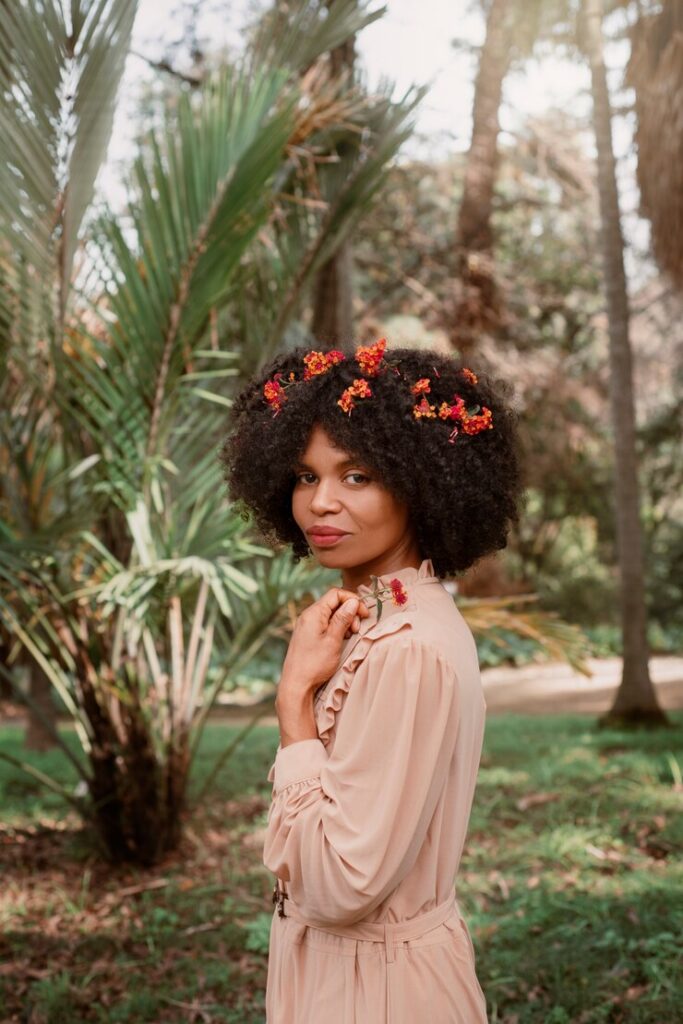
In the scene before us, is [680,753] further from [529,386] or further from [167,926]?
[529,386]

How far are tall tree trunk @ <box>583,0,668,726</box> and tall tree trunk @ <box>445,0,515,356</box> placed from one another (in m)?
1.76

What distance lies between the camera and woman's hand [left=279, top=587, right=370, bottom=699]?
5.41 feet

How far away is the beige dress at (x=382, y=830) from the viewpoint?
4.87 ft

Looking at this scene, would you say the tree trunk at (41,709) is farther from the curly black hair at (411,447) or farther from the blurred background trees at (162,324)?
the curly black hair at (411,447)

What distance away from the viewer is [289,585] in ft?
14.8

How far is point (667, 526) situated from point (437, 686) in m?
17.1

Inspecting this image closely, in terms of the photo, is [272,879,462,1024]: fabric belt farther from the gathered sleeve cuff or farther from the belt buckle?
the gathered sleeve cuff

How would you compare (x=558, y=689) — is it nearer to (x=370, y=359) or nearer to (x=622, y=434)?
(x=622, y=434)

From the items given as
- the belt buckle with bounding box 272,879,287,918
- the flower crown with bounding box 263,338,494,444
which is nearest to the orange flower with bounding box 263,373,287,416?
the flower crown with bounding box 263,338,494,444

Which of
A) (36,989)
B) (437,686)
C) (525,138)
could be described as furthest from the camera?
(525,138)

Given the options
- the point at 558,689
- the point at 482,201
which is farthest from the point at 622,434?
the point at 558,689

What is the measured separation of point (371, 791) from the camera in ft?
4.87

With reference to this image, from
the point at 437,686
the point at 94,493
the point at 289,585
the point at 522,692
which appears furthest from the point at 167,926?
the point at 522,692

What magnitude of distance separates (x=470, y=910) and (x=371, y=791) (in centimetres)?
327
